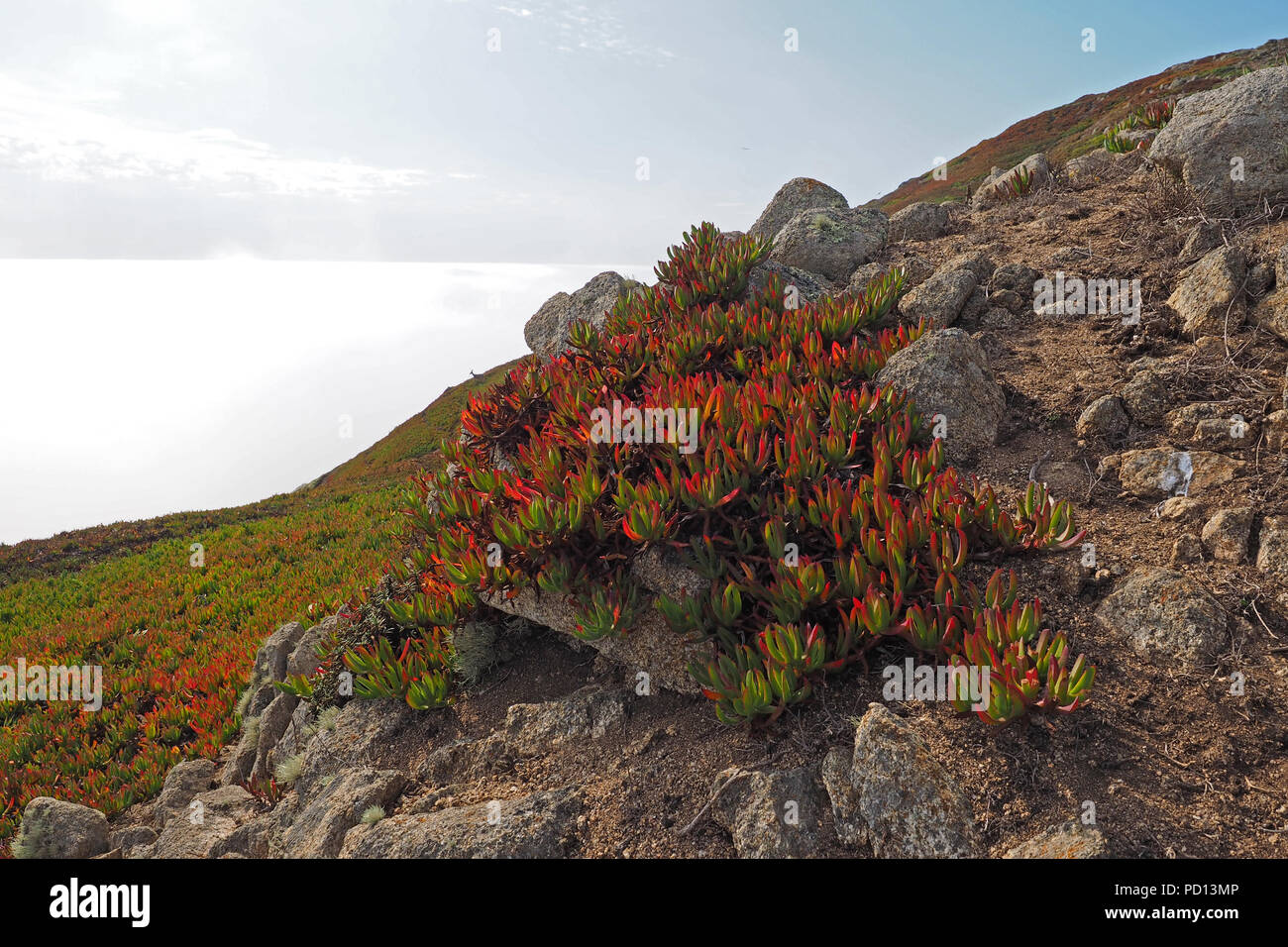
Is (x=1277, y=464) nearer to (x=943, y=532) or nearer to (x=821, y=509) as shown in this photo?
(x=943, y=532)

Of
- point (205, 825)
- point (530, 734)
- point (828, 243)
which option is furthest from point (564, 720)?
point (828, 243)

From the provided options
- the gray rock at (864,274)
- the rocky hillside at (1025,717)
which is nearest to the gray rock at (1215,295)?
the rocky hillside at (1025,717)

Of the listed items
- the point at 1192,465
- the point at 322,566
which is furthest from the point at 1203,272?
the point at 322,566

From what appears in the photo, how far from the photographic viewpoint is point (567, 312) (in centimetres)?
1064

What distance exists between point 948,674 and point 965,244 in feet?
25.2

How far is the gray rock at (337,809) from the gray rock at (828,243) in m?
8.46

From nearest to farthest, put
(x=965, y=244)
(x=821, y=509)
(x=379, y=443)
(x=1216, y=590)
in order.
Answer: (x=1216, y=590) < (x=821, y=509) < (x=965, y=244) < (x=379, y=443)

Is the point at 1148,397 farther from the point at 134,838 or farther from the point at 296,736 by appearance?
the point at 134,838

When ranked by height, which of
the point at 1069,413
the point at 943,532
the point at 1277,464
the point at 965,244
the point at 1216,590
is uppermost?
the point at 965,244

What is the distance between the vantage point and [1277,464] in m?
4.71

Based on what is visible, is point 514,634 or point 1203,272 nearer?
point 514,634

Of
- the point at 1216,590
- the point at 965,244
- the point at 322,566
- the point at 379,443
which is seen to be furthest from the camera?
the point at 379,443

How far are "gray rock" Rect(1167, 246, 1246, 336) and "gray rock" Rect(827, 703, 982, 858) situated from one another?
4.83m

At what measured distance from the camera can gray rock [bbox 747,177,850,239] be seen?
1180cm
